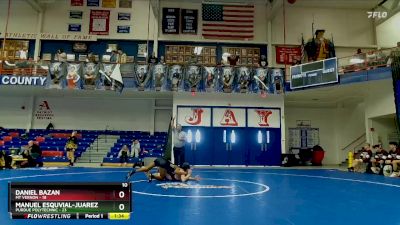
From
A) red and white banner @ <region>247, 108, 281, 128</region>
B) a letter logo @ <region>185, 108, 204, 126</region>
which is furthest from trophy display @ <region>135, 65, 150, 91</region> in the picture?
red and white banner @ <region>247, 108, 281, 128</region>

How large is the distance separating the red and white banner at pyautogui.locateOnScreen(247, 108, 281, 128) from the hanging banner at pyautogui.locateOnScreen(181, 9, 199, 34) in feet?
23.3

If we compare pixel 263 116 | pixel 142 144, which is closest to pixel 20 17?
pixel 142 144

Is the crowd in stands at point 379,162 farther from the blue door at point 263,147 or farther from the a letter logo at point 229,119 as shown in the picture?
the a letter logo at point 229,119

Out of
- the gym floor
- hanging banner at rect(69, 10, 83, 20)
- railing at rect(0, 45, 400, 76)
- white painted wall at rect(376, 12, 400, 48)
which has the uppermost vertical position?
hanging banner at rect(69, 10, 83, 20)

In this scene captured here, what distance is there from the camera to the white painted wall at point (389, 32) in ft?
64.7

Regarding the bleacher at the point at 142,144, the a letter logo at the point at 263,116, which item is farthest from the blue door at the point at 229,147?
the bleacher at the point at 142,144

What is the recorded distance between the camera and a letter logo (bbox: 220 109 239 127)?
57.9 feet

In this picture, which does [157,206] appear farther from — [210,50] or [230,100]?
[210,50]

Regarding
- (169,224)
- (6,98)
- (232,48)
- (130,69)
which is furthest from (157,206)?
(6,98)

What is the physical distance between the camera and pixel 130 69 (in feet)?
53.9

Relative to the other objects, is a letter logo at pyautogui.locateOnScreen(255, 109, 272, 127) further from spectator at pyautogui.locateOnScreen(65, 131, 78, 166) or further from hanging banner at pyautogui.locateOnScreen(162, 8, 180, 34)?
spectator at pyautogui.locateOnScreen(65, 131, 78, 166)

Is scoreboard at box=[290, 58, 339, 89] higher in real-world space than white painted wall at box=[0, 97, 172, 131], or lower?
higher

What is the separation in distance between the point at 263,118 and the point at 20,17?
1732 cm

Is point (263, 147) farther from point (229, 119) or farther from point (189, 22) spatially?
point (189, 22)
